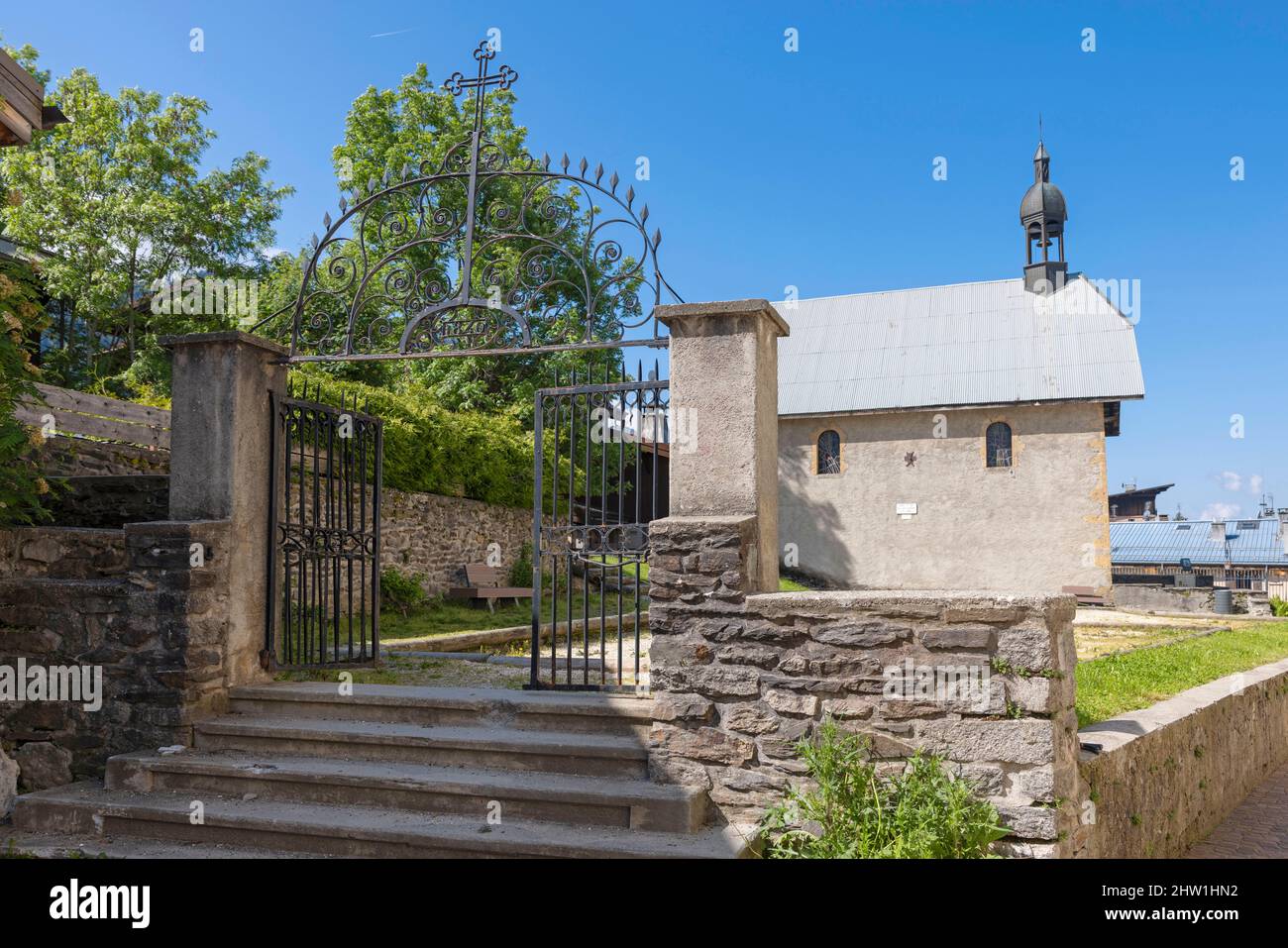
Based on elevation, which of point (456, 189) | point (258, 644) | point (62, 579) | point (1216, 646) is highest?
point (456, 189)

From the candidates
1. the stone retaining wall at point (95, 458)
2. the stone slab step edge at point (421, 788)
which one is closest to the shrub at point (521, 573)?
the stone retaining wall at point (95, 458)

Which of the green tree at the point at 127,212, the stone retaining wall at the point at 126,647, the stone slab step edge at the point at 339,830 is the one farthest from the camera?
the green tree at the point at 127,212

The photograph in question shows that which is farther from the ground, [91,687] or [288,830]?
[91,687]

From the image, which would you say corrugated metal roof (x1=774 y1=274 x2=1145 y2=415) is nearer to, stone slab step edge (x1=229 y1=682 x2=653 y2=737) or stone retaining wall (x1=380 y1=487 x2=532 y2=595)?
stone retaining wall (x1=380 y1=487 x2=532 y2=595)

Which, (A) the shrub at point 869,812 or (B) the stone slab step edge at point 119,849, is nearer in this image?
(A) the shrub at point 869,812

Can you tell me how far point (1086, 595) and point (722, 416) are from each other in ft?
59.8

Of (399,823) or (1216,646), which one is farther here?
(1216,646)

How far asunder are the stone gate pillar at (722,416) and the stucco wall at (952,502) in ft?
55.5

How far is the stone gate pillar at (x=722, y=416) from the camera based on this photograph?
4949 millimetres

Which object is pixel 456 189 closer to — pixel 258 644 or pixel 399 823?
pixel 258 644

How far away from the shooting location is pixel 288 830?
460 centimetres

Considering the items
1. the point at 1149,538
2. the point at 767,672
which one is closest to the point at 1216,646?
the point at 767,672

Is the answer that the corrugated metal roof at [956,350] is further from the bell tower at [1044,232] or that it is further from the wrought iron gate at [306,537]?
the wrought iron gate at [306,537]
